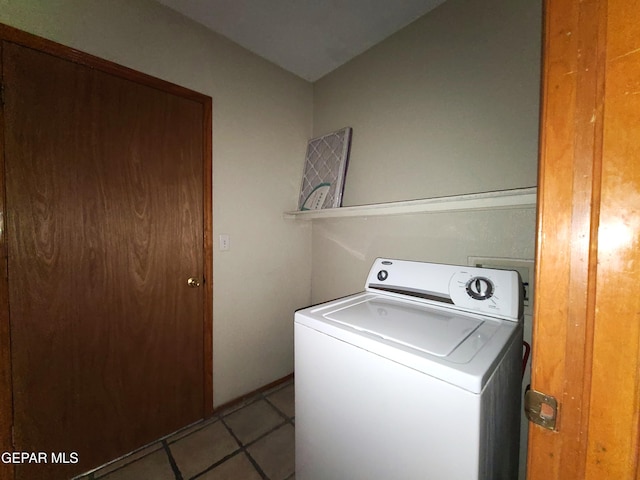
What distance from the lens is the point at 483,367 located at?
0.61m

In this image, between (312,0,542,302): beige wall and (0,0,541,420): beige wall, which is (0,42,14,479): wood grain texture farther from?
(312,0,542,302): beige wall

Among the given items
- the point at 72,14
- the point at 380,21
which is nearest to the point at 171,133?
the point at 72,14

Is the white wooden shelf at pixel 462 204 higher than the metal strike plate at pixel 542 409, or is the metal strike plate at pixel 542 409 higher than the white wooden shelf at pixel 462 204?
the white wooden shelf at pixel 462 204

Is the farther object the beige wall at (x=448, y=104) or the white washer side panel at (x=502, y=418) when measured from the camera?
the beige wall at (x=448, y=104)

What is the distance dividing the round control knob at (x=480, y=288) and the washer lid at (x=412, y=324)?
0.34 ft

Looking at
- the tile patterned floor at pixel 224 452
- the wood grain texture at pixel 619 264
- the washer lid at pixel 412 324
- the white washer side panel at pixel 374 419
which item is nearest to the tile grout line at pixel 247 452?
the tile patterned floor at pixel 224 452

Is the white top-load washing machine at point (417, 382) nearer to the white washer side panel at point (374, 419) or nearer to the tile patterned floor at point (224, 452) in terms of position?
the white washer side panel at point (374, 419)

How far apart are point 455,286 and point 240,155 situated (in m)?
1.63

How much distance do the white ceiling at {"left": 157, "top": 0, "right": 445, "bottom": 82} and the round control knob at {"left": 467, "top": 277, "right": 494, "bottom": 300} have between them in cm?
160

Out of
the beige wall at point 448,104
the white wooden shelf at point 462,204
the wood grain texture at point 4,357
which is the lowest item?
the wood grain texture at point 4,357

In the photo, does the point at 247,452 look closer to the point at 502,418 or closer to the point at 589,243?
the point at 502,418

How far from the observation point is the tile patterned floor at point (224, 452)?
1.30 m

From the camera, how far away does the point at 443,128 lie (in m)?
1.41

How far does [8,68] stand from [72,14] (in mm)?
404
